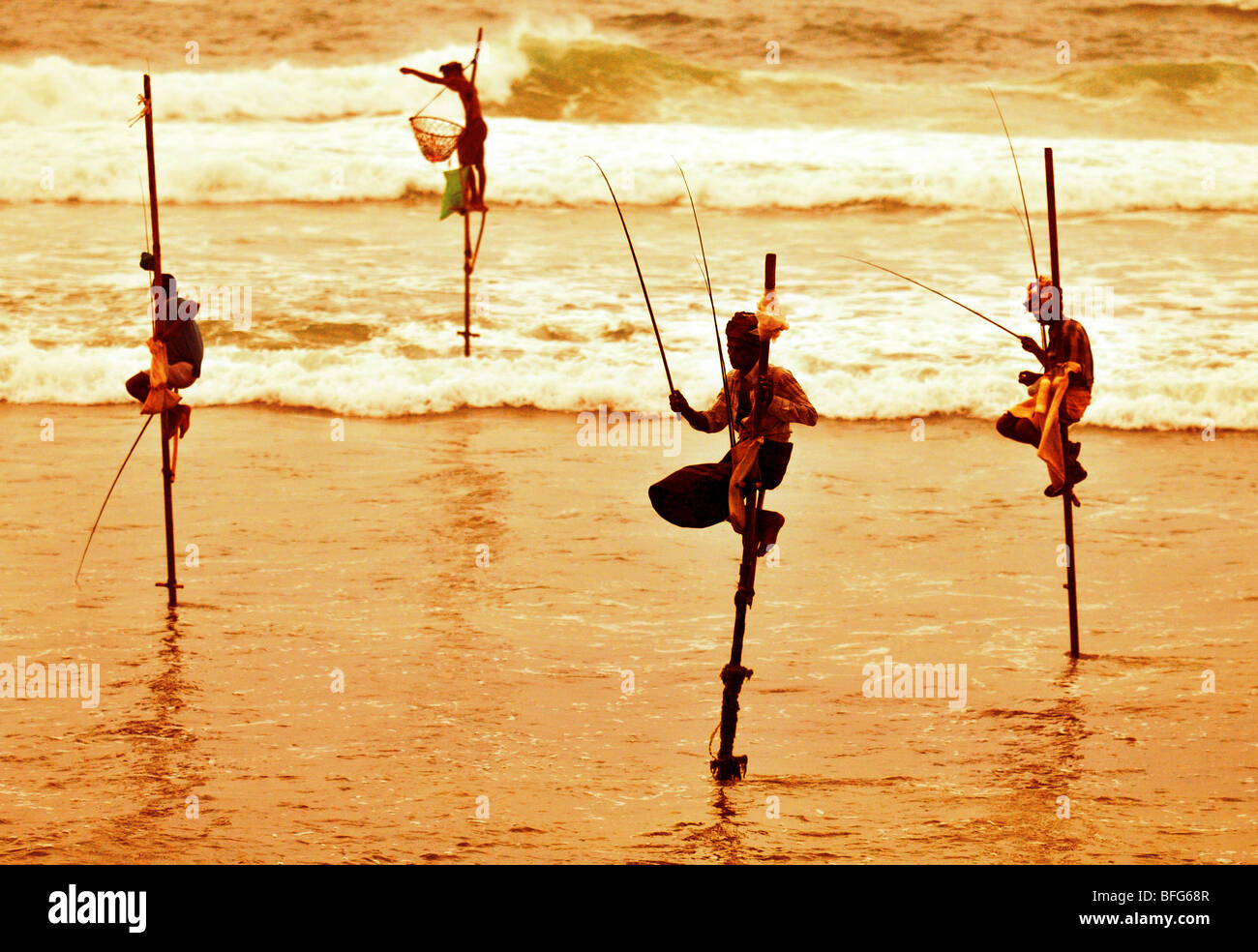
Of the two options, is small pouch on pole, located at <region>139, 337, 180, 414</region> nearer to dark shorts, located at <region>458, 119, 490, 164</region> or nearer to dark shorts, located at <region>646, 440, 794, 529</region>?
dark shorts, located at <region>646, 440, 794, 529</region>

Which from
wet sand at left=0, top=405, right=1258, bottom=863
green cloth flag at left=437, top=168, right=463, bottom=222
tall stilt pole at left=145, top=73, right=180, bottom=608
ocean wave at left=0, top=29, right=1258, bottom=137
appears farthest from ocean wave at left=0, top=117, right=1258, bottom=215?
tall stilt pole at left=145, top=73, right=180, bottom=608

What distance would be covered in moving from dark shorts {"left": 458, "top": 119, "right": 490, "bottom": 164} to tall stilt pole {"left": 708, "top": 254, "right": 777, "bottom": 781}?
22.0 ft

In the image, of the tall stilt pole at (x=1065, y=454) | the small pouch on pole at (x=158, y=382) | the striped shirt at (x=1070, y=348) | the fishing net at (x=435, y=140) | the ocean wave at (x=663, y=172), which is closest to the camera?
the tall stilt pole at (x=1065, y=454)

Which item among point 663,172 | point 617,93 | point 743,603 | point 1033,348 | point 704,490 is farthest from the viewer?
point 617,93

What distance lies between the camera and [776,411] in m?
5.82

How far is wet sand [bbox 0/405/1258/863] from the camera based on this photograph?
594 centimetres

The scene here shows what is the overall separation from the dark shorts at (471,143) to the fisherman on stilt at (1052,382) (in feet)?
20.9

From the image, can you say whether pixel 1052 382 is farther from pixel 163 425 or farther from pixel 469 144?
pixel 469 144

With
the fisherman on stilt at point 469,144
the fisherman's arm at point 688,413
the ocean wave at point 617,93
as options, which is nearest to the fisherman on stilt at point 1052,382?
the fisherman's arm at point 688,413

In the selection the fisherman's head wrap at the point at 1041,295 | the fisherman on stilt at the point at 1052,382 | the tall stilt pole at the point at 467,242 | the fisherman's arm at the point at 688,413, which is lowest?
the fisherman's arm at the point at 688,413

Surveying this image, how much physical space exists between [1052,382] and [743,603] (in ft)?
5.42

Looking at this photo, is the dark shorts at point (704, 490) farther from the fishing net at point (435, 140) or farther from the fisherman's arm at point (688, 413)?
the fishing net at point (435, 140)

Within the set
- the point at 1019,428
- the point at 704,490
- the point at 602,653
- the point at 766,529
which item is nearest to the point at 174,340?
the point at 602,653

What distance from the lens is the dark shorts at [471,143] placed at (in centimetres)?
1237
